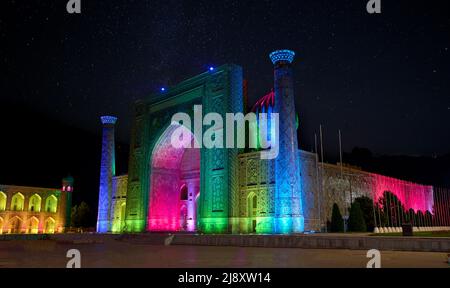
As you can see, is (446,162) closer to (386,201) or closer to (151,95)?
(386,201)

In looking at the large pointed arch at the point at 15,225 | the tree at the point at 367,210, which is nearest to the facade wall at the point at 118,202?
the large pointed arch at the point at 15,225

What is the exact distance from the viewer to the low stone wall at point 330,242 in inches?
355

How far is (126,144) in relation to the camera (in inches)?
1818

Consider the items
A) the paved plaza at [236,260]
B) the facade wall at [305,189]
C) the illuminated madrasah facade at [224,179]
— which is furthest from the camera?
the facade wall at [305,189]

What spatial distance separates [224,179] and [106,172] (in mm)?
12009

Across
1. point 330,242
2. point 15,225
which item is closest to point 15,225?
point 15,225

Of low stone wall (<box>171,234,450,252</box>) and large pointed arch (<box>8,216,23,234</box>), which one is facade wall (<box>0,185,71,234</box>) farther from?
low stone wall (<box>171,234,450,252</box>)

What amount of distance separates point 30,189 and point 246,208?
24.9 metres

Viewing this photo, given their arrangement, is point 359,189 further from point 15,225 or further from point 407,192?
point 15,225

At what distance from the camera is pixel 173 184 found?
25375mm
